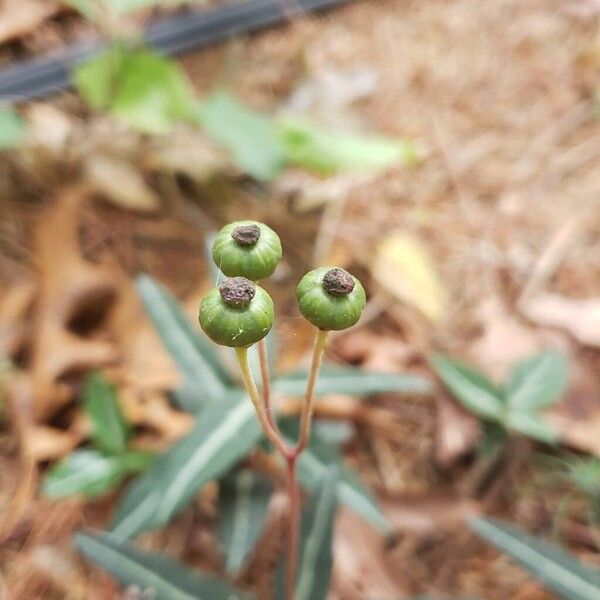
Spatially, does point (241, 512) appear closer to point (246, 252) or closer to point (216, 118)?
point (246, 252)

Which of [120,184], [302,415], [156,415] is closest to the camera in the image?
[302,415]

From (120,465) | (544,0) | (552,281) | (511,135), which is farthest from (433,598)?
(544,0)

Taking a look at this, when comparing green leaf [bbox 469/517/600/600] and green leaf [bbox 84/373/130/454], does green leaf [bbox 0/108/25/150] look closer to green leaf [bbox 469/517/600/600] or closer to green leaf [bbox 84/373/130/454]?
green leaf [bbox 84/373/130/454]

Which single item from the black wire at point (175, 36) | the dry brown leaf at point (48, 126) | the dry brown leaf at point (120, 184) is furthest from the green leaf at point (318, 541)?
the black wire at point (175, 36)

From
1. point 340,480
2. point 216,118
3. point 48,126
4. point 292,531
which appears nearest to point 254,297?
point 292,531

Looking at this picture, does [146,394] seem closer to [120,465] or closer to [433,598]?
[120,465]
